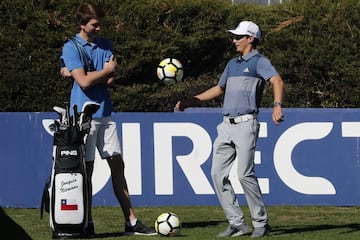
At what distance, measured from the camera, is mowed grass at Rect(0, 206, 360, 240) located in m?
8.70

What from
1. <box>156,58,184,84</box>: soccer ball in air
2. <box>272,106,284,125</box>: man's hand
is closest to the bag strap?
<box>156,58,184,84</box>: soccer ball in air

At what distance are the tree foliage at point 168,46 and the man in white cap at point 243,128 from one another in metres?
4.05

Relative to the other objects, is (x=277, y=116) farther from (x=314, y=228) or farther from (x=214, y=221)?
(x=214, y=221)

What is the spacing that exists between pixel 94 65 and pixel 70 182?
1080 millimetres

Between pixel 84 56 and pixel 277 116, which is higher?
pixel 84 56

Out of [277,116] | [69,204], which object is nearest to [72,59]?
[69,204]

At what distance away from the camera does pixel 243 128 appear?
27.9 ft

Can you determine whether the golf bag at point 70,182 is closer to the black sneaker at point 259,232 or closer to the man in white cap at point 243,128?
the man in white cap at point 243,128

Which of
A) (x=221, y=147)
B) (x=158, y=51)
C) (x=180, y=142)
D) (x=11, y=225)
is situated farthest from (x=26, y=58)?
(x=221, y=147)

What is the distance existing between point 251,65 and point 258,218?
1.33 m

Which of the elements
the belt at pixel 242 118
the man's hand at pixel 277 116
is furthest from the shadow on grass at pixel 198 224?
the man's hand at pixel 277 116

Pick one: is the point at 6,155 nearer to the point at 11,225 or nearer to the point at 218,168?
the point at 11,225

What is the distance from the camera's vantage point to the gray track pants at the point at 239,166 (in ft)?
27.8

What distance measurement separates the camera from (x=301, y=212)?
10398 millimetres
